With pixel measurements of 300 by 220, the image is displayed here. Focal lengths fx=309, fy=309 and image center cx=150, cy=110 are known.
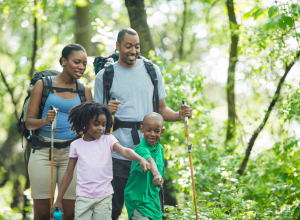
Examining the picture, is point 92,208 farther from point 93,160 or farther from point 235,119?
point 235,119

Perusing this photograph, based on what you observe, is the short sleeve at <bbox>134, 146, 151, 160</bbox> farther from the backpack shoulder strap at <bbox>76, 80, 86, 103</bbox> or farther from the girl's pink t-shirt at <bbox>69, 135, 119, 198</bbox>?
the backpack shoulder strap at <bbox>76, 80, 86, 103</bbox>

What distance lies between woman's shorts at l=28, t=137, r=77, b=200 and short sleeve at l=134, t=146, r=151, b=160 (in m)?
0.85

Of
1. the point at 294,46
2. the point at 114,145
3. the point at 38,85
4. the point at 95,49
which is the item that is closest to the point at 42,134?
the point at 38,85

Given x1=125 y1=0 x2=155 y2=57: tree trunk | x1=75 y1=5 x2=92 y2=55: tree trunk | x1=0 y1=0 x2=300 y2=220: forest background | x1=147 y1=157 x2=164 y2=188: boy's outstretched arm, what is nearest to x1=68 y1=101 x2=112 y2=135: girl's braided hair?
x1=147 y1=157 x2=164 y2=188: boy's outstretched arm

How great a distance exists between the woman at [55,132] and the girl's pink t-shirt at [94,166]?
1.68ft

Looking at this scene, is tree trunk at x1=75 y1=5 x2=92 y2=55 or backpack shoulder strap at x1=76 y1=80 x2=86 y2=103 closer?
backpack shoulder strap at x1=76 y1=80 x2=86 y2=103

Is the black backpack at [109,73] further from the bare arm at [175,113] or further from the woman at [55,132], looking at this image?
the woman at [55,132]

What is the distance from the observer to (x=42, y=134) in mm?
3611

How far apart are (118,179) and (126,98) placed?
2.97ft

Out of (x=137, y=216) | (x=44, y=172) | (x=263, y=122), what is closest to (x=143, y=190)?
(x=137, y=216)

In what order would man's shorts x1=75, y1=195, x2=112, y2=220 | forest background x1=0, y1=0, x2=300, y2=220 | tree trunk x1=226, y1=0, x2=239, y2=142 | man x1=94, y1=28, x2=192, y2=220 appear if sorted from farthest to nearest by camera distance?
tree trunk x1=226, y1=0, x2=239, y2=142 → forest background x1=0, y1=0, x2=300, y2=220 → man x1=94, y1=28, x2=192, y2=220 → man's shorts x1=75, y1=195, x2=112, y2=220

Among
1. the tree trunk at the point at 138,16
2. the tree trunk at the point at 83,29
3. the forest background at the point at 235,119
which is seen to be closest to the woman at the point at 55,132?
the forest background at the point at 235,119

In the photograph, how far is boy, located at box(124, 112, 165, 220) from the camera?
302 cm

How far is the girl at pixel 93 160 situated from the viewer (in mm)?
2975
